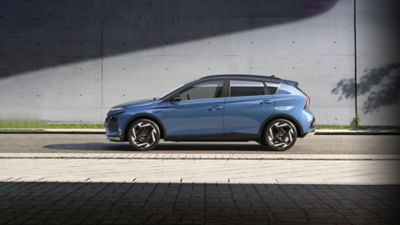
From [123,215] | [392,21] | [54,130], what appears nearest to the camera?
[392,21]

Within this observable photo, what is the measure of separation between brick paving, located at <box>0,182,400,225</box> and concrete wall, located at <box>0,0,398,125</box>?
49.0 feet

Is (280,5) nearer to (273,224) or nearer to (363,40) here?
(363,40)

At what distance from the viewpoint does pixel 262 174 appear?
25.8ft

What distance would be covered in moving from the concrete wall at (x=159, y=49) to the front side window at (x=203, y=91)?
948cm

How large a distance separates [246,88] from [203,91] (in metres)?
0.93

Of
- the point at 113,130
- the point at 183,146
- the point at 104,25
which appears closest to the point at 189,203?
the point at 113,130

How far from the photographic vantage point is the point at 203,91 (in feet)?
39.0

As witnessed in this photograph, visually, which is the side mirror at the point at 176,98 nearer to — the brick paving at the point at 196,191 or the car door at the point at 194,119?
the car door at the point at 194,119

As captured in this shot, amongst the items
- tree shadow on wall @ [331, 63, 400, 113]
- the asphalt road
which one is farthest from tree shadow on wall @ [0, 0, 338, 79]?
the asphalt road

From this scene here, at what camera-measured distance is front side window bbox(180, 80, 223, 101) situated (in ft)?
39.0

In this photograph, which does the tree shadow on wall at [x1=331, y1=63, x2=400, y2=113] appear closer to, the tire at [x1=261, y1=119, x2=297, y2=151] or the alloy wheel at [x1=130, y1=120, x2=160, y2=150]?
the tire at [x1=261, y1=119, x2=297, y2=151]

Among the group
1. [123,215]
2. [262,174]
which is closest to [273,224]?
[123,215]

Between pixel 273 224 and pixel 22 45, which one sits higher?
pixel 22 45

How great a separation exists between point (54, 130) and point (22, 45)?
509 centimetres
